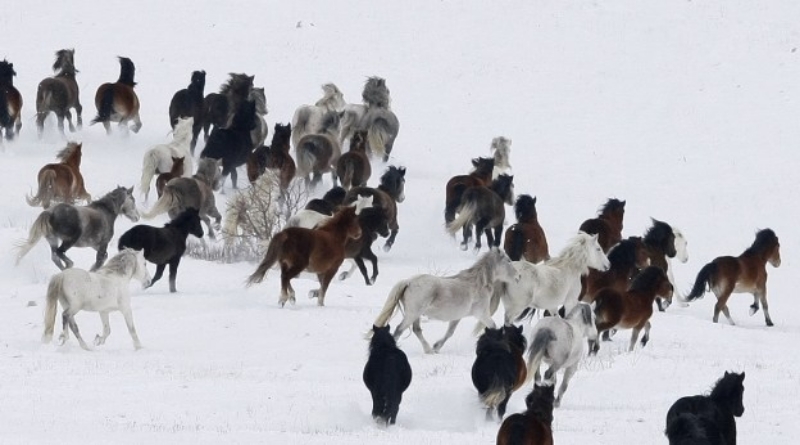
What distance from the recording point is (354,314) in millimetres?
16312

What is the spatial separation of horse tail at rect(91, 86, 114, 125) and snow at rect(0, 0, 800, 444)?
62 centimetres

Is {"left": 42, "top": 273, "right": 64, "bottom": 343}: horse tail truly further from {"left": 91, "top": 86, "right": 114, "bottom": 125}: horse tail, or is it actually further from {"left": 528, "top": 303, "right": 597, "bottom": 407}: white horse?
{"left": 91, "top": 86, "right": 114, "bottom": 125}: horse tail

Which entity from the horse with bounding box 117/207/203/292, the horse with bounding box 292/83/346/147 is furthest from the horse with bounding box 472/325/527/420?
the horse with bounding box 292/83/346/147

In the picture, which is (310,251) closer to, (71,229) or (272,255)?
(272,255)

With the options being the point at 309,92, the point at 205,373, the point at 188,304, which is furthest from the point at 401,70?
the point at 205,373

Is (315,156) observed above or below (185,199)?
above

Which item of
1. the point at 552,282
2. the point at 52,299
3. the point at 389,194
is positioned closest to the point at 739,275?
the point at 552,282

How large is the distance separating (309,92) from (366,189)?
1167 cm

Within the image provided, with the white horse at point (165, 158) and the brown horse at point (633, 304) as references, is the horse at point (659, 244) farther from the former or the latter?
the white horse at point (165, 158)

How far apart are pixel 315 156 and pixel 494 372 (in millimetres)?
12641

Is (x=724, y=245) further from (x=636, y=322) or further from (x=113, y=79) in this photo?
(x=113, y=79)

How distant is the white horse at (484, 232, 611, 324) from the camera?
15414 millimetres

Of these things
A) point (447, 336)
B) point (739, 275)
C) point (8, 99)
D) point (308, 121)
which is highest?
point (8, 99)

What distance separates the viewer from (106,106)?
1012 inches
